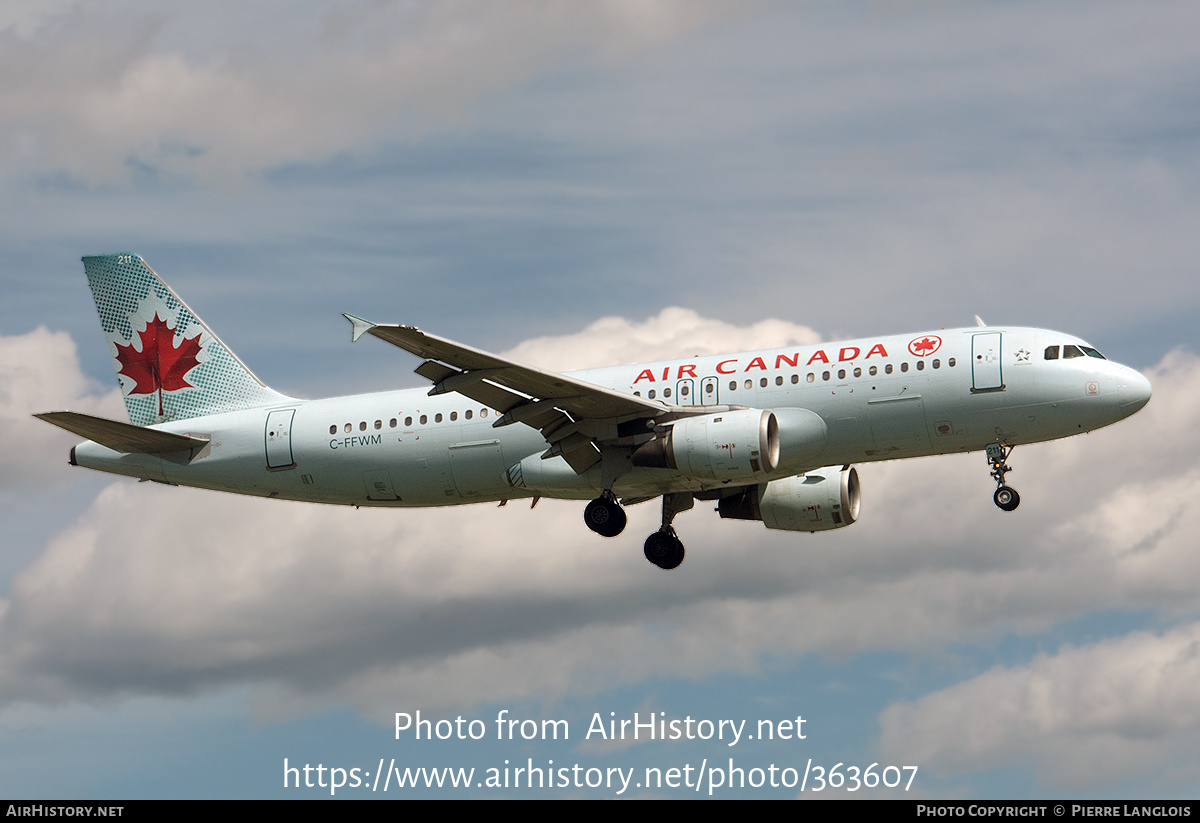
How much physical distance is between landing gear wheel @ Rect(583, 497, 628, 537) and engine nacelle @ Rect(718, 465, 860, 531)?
6.49 m

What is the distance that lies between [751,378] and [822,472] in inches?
269

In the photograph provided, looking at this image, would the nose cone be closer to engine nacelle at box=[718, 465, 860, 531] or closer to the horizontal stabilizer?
engine nacelle at box=[718, 465, 860, 531]

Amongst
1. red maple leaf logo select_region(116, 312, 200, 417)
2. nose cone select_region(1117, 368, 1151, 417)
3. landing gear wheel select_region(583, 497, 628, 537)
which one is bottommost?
landing gear wheel select_region(583, 497, 628, 537)

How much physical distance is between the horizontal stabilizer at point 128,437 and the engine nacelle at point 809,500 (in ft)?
58.2

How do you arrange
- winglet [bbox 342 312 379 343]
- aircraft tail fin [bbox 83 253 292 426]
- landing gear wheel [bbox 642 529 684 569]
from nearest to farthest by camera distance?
winglet [bbox 342 312 379 343] → landing gear wheel [bbox 642 529 684 569] → aircraft tail fin [bbox 83 253 292 426]

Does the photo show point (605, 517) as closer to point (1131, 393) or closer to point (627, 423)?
point (627, 423)

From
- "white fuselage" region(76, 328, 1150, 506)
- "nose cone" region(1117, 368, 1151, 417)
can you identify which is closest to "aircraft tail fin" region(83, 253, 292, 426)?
"white fuselage" region(76, 328, 1150, 506)

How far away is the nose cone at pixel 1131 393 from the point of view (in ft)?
123

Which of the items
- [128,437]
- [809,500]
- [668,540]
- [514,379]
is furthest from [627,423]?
[128,437]

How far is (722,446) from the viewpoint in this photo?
124 feet

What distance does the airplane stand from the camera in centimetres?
3753

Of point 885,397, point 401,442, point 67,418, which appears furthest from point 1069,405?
point 67,418

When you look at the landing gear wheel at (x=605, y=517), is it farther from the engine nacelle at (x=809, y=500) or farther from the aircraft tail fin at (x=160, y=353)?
the aircraft tail fin at (x=160, y=353)

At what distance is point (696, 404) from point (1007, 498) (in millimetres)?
8891
